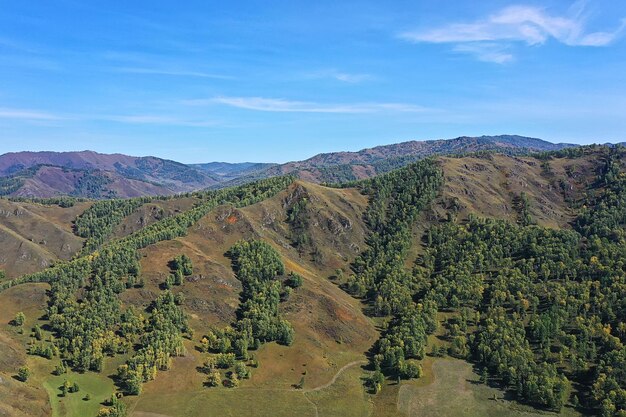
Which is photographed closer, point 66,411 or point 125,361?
point 66,411

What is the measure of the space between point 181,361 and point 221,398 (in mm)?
29324

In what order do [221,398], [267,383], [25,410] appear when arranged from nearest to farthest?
[25,410] → [221,398] → [267,383]

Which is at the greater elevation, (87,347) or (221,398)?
(87,347)

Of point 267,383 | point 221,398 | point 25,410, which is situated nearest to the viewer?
point 25,410

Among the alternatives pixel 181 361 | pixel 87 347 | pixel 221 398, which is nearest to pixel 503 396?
pixel 221 398

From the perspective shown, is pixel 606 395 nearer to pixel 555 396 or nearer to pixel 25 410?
pixel 555 396

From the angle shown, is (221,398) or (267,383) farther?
(267,383)

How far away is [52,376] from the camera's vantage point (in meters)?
180

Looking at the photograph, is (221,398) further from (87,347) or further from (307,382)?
(87,347)

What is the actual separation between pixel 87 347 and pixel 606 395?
213 metres

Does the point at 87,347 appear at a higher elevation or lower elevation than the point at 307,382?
higher

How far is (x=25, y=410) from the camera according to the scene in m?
153

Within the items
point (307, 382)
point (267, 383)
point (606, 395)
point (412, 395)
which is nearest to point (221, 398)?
point (267, 383)

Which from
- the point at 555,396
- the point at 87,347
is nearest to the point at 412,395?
the point at 555,396
